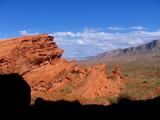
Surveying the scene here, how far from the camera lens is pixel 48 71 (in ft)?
166

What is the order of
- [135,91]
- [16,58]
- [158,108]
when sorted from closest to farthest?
[158,108] < [16,58] < [135,91]

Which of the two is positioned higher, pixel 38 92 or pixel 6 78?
pixel 6 78

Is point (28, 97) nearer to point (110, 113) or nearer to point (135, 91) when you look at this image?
point (110, 113)

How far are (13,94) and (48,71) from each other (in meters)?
22.3

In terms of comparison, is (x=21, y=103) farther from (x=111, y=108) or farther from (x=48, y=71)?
(x=48, y=71)

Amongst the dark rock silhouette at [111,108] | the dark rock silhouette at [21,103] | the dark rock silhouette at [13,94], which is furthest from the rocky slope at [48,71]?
the dark rock silhouette at [13,94]

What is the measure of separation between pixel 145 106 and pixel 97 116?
12.5 ft

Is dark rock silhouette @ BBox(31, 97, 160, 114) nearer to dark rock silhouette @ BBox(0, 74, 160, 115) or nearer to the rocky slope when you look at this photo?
dark rock silhouette @ BBox(0, 74, 160, 115)

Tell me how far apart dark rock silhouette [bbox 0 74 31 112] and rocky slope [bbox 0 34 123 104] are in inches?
618

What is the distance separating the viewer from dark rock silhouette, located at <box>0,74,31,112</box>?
90.3 feet

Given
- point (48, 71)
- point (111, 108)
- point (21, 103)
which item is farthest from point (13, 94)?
point (48, 71)

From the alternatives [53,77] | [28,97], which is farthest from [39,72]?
[28,97]

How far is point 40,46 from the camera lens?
50.9 metres

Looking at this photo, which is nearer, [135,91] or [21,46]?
[21,46]
